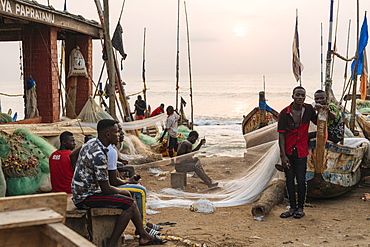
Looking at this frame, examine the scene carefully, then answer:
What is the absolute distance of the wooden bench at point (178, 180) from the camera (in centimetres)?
765

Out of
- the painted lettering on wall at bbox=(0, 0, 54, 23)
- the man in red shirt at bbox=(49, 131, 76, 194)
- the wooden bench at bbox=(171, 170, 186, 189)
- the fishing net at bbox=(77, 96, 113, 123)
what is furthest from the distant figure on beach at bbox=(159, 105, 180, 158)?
the man in red shirt at bbox=(49, 131, 76, 194)

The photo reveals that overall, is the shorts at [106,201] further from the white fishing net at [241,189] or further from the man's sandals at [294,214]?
the man's sandals at [294,214]

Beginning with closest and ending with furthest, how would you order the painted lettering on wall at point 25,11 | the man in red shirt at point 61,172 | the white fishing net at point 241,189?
the man in red shirt at point 61,172 < the white fishing net at point 241,189 < the painted lettering on wall at point 25,11

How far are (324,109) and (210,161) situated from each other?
4.72 metres

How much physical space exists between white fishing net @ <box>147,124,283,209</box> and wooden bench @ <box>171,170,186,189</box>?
0.36 metres

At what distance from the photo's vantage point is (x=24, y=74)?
30.9ft

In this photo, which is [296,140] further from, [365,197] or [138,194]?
[138,194]

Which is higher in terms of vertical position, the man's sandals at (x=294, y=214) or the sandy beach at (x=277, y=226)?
the man's sandals at (x=294, y=214)

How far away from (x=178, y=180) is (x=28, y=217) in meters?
5.55

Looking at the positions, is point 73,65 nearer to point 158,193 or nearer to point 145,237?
point 158,193

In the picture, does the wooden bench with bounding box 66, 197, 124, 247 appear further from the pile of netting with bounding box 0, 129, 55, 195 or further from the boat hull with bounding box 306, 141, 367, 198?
the boat hull with bounding box 306, 141, 367, 198

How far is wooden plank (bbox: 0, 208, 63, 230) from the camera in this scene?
2.12 metres

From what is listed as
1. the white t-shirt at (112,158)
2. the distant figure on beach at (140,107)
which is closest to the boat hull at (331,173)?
the white t-shirt at (112,158)

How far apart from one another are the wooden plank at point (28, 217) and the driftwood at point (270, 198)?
402 centimetres
